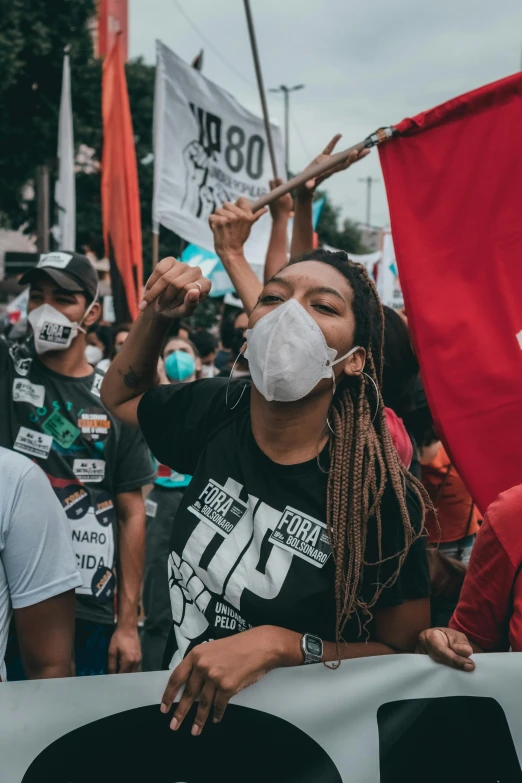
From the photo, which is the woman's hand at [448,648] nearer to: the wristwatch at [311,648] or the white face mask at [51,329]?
the wristwatch at [311,648]

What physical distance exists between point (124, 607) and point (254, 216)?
1.52 metres

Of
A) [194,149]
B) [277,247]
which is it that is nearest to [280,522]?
[277,247]

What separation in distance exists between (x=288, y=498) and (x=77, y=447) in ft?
4.40

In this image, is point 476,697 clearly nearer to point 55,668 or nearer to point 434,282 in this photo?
point 55,668

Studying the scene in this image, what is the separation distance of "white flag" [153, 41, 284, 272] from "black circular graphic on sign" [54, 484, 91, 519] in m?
3.26

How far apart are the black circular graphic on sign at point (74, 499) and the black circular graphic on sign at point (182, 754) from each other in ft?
4.10

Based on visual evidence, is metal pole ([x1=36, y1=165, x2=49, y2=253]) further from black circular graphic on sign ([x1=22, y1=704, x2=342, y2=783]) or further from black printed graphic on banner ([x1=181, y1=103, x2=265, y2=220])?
black circular graphic on sign ([x1=22, y1=704, x2=342, y2=783])

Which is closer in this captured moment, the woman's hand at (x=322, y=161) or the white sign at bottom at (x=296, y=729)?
the white sign at bottom at (x=296, y=729)

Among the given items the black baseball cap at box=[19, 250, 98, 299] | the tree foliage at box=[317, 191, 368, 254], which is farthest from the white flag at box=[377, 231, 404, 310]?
the tree foliage at box=[317, 191, 368, 254]

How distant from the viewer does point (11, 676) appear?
254 centimetres

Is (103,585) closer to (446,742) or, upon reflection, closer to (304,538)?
(304,538)

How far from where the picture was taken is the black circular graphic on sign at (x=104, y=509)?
2955mm

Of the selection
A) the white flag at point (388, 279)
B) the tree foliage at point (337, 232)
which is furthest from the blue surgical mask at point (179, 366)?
the tree foliage at point (337, 232)

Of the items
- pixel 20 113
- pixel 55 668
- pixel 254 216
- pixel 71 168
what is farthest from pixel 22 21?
pixel 55 668
